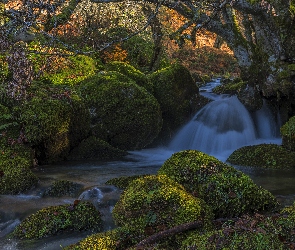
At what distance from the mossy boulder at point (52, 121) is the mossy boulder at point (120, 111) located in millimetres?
843

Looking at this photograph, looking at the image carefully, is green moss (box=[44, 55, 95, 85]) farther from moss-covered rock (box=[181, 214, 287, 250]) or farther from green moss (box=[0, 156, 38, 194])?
moss-covered rock (box=[181, 214, 287, 250])

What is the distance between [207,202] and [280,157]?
4693 mm

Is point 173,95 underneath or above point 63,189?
above

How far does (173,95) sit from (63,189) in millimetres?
6437

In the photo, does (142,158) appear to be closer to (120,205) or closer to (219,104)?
(219,104)

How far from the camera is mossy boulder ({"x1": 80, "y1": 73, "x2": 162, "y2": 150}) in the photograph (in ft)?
32.4

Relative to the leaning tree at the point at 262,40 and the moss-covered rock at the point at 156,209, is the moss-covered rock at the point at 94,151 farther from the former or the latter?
the moss-covered rock at the point at 156,209

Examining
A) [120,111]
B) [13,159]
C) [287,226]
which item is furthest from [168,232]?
[120,111]

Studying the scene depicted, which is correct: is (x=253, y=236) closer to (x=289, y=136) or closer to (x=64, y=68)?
(x=289, y=136)

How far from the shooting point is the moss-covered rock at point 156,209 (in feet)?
11.8

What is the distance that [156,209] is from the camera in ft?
12.1

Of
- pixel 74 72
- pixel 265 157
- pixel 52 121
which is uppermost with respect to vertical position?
pixel 74 72

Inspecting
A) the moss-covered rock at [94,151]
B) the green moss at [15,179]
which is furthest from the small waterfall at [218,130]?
the green moss at [15,179]

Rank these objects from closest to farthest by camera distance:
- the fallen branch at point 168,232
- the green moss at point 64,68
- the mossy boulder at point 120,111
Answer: the fallen branch at point 168,232 → the mossy boulder at point 120,111 → the green moss at point 64,68
